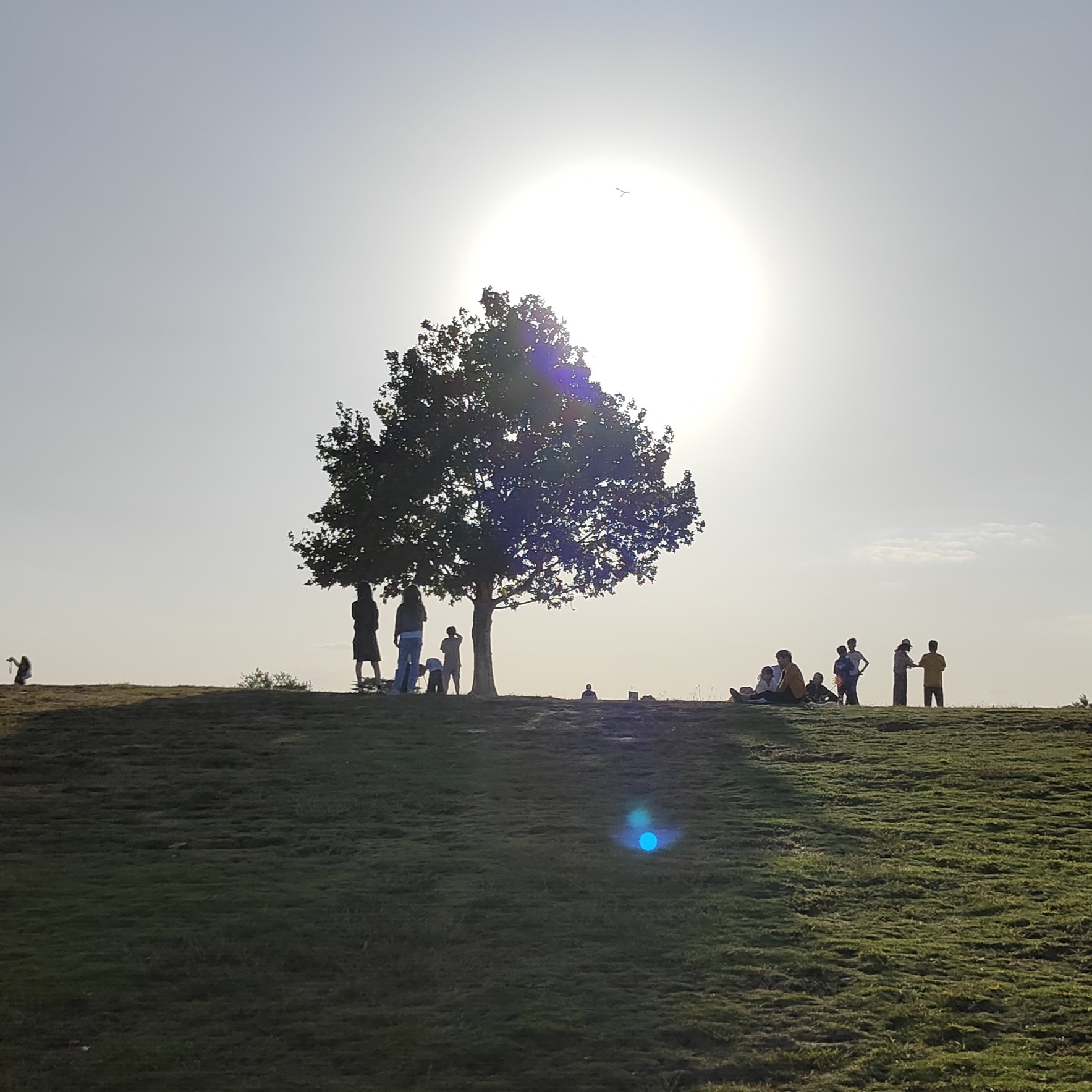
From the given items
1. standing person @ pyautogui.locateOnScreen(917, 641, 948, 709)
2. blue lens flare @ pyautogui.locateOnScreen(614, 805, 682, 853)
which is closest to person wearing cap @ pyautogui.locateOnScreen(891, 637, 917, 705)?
standing person @ pyautogui.locateOnScreen(917, 641, 948, 709)

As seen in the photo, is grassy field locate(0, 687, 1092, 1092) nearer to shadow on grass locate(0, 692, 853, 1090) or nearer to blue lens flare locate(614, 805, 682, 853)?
shadow on grass locate(0, 692, 853, 1090)

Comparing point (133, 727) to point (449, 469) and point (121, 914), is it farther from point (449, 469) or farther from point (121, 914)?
point (449, 469)

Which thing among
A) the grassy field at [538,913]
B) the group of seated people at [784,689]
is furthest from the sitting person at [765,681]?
the grassy field at [538,913]

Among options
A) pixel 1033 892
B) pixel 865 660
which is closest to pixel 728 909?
pixel 1033 892

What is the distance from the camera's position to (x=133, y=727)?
24.9 m

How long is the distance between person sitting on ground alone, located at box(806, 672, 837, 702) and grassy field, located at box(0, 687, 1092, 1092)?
27.5 feet

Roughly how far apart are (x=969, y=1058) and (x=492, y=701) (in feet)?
64.2

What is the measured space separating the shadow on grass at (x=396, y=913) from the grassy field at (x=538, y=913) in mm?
42

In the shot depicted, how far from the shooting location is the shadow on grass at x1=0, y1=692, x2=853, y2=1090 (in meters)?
10.3

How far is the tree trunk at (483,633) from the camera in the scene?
140 ft

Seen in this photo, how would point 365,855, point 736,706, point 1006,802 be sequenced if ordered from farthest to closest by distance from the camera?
point 736,706
point 1006,802
point 365,855

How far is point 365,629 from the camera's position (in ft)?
106

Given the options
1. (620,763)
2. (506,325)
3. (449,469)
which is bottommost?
(620,763)

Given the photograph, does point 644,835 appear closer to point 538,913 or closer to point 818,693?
point 538,913
